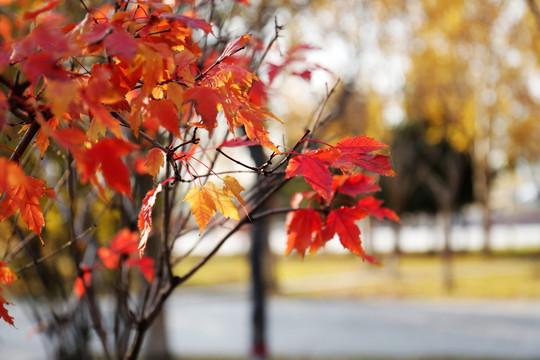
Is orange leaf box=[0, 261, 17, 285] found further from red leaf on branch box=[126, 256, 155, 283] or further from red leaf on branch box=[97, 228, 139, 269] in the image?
red leaf on branch box=[126, 256, 155, 283]

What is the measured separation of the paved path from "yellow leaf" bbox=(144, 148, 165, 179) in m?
5.61

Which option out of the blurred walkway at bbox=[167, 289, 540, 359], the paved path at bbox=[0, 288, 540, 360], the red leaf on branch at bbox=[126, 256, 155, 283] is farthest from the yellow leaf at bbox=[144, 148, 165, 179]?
the blurred walkway at bbox=[167, 289, 540, 359]

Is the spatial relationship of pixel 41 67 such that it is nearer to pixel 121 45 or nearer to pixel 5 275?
pixel 121 45

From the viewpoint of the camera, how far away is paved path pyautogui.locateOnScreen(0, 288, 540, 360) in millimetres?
7473

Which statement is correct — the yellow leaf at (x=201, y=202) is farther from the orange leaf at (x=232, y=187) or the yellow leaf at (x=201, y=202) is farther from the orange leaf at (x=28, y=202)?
the orange leaf at (x=28, y=202)

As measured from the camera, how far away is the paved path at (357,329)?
294 inches

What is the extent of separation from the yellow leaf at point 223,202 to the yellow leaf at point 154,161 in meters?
0.14

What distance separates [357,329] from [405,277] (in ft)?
23.3

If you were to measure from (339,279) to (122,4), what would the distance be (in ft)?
49.0

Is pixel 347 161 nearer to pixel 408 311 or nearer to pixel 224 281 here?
pixel 408 311

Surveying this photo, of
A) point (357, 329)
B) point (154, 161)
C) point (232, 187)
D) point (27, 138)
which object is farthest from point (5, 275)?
point (357, 329)

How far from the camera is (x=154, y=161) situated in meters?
1.42

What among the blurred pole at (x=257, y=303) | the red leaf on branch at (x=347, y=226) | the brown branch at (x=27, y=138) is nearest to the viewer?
the brown branch at (x=27, y=138)

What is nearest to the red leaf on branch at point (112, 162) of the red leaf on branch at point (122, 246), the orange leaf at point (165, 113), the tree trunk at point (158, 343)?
the orange leaf at point (165, 113)
